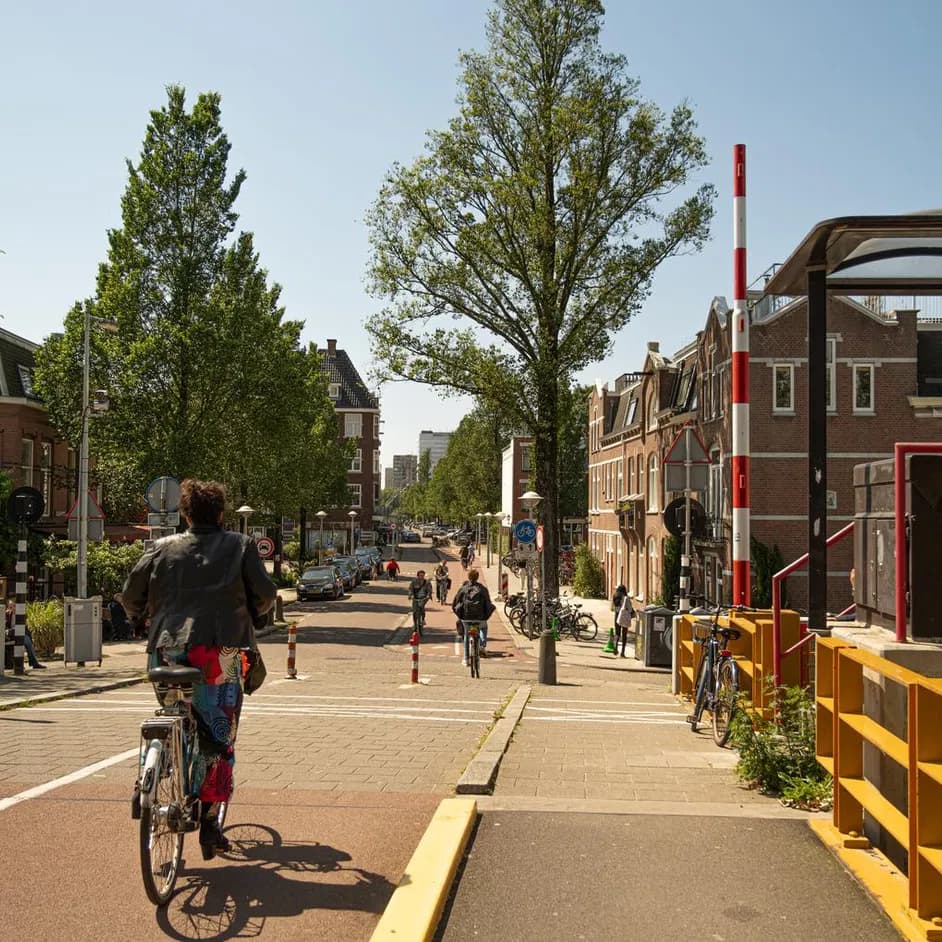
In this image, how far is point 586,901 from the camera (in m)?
4.22

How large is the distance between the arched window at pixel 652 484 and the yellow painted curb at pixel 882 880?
33433 millimetres

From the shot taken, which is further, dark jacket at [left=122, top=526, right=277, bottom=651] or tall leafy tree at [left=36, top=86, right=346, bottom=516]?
tall leafy tree at [left=36, top=86, right=346, bottom=516]

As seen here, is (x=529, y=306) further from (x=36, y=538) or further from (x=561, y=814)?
(x=561, y=814)

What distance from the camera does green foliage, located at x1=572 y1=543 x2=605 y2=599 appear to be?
4772cm

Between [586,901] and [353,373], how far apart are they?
9556cm

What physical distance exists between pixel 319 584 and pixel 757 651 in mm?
33979

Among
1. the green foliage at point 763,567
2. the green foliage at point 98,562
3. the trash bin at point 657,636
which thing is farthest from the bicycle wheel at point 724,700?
the green foliage at point 98,562

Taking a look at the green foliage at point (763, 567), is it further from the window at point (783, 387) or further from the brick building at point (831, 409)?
the window at point (783, 387)

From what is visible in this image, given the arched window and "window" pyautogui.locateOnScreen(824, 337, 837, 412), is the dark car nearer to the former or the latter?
the arched window

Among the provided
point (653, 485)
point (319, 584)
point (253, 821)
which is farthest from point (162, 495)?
point (653, 485)

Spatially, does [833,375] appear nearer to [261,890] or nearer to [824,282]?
[824,282]

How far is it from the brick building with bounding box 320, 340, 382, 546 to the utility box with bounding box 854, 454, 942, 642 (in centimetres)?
8776

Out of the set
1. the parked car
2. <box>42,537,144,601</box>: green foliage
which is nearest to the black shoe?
<box>42,537,144,601</box>: green foliage

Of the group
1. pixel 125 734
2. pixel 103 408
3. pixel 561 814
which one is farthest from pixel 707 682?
pixel 103 408
